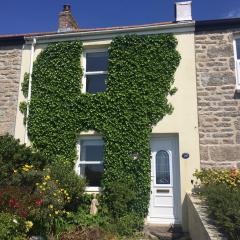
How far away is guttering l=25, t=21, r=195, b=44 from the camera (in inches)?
433

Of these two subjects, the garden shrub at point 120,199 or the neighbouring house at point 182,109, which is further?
the neighbouring house at point 182,109

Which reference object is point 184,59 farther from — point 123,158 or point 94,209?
point 94,209

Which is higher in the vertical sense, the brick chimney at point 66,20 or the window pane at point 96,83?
the brick chimney at point 66,20

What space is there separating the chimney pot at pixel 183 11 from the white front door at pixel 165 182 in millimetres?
3852

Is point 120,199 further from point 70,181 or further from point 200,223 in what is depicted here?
point 200,223

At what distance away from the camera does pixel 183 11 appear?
37.0ft

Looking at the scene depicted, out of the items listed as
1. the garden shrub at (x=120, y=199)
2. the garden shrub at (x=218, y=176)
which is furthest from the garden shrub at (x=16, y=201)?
the garden shrub at (x=218, y=176)

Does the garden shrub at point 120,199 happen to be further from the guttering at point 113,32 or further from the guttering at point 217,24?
the guttering at point 217,24

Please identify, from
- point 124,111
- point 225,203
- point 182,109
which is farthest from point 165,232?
point 124,111

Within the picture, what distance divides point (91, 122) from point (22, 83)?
289cm

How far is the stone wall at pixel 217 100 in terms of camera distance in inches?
396

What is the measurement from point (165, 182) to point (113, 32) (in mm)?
5079

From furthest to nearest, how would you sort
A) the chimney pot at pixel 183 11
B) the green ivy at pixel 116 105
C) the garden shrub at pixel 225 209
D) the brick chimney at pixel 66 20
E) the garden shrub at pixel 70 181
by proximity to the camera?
the brick chimney at pixel 66 20, the chimney pot at pixel 183 11, the green ivy at pixel 116 105, the garden shrub at pixel 70 181, the garden shrub at pixel 225 209

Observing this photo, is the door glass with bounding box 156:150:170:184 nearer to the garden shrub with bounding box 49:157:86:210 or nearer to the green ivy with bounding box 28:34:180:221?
the green ivy with bounding box 28:34:180:221
